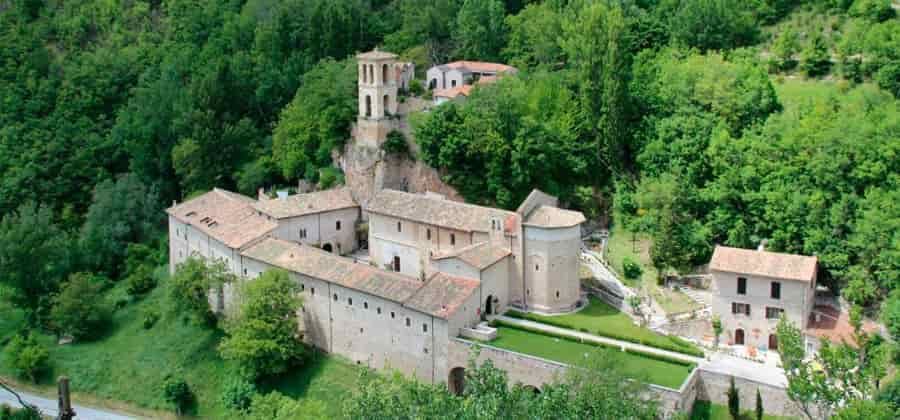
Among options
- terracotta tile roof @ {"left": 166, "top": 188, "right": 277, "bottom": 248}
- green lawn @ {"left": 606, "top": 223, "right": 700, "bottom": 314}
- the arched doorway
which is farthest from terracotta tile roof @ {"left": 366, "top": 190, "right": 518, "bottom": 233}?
the arched doorway

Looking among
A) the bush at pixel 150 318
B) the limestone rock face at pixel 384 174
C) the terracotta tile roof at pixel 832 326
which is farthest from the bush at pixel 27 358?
the terracotta tile roof at pixel 832 326

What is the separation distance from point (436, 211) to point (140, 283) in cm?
2194

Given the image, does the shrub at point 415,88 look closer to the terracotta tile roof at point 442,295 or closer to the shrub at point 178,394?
the terracotta tile roof at point 442,295

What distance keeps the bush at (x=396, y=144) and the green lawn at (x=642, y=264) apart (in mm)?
12841

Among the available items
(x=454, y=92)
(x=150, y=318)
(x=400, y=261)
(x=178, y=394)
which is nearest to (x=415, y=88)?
(x=454, y=92)

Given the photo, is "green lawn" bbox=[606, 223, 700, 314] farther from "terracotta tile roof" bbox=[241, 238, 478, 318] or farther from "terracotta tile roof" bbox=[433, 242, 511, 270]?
"terracotta tile roof" bbox=[241, 238, 478, 318]

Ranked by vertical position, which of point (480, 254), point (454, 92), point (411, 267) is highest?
point (454, 92)

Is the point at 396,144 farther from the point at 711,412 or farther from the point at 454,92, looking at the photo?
the point at 711,412

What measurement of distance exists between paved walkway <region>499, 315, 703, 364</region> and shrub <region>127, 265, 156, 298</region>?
85.4 feet

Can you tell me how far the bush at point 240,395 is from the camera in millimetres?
50062

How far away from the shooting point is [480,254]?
48500 millimetres

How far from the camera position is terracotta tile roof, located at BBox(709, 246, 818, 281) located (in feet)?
145

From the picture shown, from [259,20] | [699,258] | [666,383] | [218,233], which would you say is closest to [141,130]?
[259,20]

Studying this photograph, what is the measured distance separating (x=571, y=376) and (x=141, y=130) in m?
46.5
